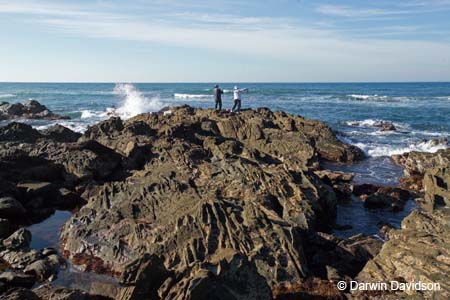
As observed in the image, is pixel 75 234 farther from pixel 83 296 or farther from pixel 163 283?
pixel 163 283

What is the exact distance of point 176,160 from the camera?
15633mm

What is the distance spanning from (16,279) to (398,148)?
26.3 metres

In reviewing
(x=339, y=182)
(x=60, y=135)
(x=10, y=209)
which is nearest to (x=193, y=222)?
(x=10, y=209)

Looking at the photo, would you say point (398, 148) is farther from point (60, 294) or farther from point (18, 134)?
point (60, 294)

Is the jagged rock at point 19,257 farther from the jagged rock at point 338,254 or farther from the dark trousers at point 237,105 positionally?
the dark trousers at point 237,105

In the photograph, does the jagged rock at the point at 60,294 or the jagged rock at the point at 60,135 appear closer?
the jagged rock at the point at 60,294

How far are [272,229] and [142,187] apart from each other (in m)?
4.51

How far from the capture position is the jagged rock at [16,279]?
947 centimetres

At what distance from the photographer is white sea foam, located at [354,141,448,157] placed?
2817 centimetres

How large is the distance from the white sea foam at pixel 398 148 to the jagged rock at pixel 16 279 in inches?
910

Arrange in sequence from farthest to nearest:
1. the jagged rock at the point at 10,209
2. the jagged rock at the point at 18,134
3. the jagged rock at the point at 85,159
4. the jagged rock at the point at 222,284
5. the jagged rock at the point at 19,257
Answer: the jagged rock at the point at 18,134 → the jagged rock at the point at 85,159 → the jagged rock at the point at 10,209 → the jagged rock at the point at 19,257 → the jagged rock at the point at 222,284

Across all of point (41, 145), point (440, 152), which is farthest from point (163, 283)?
point (440, 152)

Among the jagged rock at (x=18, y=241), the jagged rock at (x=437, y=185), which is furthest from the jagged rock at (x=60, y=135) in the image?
the jagged rock at (x=437, y=185)

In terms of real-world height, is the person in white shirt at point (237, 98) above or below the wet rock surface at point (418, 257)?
above
